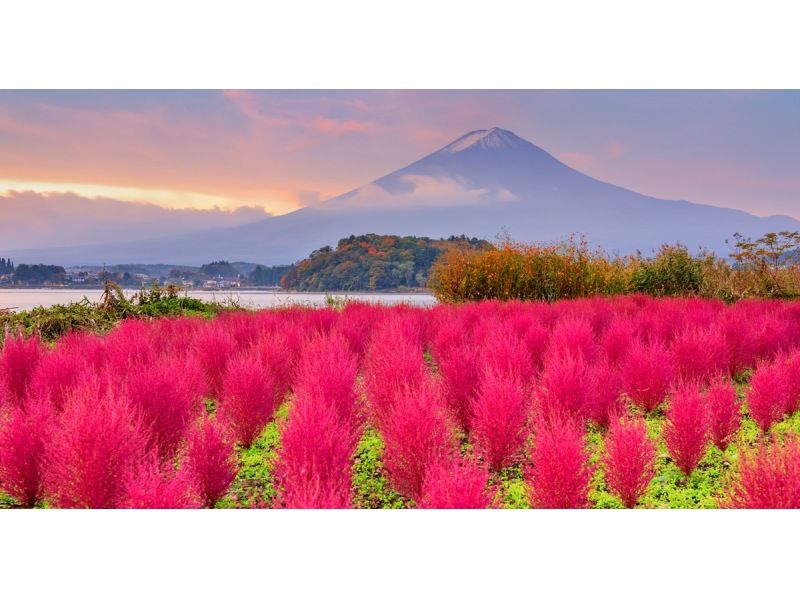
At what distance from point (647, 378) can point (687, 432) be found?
4.28ft

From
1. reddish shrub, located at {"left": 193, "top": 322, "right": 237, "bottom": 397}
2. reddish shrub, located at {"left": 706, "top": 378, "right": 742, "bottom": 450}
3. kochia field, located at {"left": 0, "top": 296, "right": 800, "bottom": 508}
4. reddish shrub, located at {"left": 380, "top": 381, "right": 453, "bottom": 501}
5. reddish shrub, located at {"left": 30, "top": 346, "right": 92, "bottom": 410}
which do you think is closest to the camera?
kochia field, located at {"left": 0, "top": 296, "right": 800, "bottom": 508}

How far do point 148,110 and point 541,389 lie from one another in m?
7.74

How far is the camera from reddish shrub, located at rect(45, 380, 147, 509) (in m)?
3.02

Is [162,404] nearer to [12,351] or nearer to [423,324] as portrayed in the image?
[12,351]

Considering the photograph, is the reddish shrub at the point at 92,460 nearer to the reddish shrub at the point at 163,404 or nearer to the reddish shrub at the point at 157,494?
the reddish shrub at the point at 157,494

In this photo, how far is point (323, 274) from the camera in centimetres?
1472

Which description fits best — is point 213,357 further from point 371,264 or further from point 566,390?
point 371,264

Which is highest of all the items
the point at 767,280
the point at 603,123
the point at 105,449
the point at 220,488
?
the point at 603,123

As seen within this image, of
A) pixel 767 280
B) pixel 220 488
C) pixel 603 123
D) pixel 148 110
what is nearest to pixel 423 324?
pixel 220 488

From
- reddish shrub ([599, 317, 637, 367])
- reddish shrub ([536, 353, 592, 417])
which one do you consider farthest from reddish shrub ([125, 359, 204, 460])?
reddish shrub ([599, 317, 637, 367])

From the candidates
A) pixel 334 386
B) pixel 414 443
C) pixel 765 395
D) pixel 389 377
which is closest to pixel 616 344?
pixel 765 395

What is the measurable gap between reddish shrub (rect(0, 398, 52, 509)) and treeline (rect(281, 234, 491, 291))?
10.1m

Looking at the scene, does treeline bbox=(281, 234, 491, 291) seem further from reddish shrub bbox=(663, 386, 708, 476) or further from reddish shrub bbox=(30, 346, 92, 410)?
reddish shrub bbox=(663, 386, 708, 476)

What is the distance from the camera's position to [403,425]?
10.5 feet
